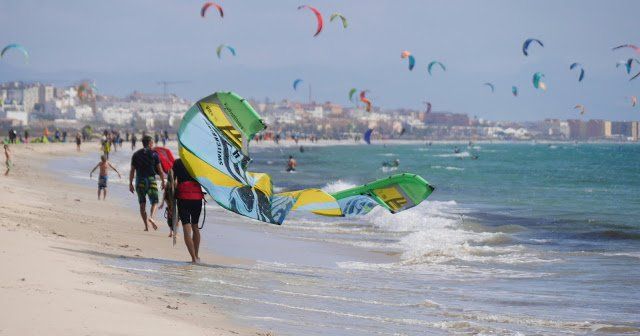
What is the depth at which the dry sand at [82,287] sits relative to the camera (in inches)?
224

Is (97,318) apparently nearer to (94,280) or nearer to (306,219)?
(94,280)

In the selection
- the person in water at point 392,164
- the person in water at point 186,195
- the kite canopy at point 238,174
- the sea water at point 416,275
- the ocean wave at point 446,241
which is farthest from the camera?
the person in water at point 392,164

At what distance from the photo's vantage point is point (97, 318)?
19.3 ft

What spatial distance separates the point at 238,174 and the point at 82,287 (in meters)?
3.32

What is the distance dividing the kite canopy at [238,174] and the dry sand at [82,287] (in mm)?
985

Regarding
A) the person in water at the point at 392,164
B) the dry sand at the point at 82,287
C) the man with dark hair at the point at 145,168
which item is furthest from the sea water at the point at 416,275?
the person in water at the point at 392,164

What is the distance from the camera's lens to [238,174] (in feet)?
33.2

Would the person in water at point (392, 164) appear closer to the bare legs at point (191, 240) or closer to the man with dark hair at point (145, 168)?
the man with dark hair at point (145, 168)

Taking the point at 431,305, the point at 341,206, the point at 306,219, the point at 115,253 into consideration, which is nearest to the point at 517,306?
the point at 431,305

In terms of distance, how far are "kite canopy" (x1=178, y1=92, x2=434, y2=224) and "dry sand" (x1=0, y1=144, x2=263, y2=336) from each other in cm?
99

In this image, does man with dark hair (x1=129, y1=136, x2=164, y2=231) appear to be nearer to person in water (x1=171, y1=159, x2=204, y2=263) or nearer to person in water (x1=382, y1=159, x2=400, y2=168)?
person in water (x1=171, y1=159, x2=204, y2=263)

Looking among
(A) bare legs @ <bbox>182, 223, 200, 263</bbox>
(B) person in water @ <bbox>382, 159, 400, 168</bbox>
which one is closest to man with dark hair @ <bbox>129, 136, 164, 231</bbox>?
(A) bare legs @ <bbox>182, 223, 200, 263</bbox>

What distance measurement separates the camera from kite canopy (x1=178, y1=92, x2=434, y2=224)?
9977 millimetres

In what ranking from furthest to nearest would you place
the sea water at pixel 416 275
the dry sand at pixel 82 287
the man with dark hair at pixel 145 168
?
the man with dark hair at pixel 145 168
the sea water at pixel 416 275
the dry sand at pixel 82 287
